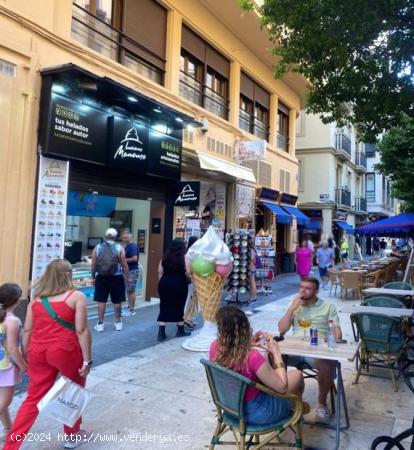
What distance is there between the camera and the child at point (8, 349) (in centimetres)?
323

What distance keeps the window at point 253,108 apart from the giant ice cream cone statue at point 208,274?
344 inches

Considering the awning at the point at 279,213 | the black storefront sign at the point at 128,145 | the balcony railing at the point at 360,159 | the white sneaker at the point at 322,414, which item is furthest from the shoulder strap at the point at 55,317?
the balcony railing at the point at 360,159

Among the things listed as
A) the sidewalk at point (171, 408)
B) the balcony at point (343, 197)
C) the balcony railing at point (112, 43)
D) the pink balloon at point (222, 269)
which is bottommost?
the sidewalk at point (171, 408)

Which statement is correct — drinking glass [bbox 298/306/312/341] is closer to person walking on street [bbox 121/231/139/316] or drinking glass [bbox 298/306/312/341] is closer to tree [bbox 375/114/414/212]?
person walking on street [bbox 121/231/139/316]

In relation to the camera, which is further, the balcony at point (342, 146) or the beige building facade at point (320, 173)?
the balcony at point (342, 146)

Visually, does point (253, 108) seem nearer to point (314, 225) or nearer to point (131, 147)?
point (131, 147)

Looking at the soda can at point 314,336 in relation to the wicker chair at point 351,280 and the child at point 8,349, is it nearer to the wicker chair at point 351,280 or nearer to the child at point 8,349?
the child at point 8,349

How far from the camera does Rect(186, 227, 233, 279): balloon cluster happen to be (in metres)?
6.36

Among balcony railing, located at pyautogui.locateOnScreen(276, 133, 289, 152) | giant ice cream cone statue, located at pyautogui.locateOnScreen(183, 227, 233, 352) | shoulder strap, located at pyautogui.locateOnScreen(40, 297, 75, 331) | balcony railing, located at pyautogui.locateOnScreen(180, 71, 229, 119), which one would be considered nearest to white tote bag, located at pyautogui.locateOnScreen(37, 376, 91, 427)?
shoulder strap, located at pyautogui.locateOnScreen(40, 297, 75, 331)

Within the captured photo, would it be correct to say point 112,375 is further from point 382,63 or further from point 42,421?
point 382,63

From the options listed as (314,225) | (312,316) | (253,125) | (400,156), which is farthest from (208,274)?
(314,225)

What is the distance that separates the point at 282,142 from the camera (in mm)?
18031

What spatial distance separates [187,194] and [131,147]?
6.96ft

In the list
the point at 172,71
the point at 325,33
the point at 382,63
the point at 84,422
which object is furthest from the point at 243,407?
the point at 172,71
